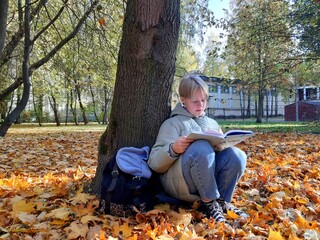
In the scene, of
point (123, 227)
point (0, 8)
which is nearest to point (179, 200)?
point (123, 227)

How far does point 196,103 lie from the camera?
2650mm

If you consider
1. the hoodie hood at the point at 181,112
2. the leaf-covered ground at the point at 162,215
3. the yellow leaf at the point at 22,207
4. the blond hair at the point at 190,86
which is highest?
the blond hair at the point at 190,86

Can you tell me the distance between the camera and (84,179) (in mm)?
3492

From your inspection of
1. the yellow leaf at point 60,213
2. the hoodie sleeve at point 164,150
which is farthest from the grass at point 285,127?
the yellow leaf at point 60,213

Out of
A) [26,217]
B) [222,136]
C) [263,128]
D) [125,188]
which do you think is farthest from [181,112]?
[263,128]

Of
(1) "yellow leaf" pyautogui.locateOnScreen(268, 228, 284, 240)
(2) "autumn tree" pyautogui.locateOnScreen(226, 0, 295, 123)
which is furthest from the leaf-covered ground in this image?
(2) "autumn tree" pyautogui.locateOnScreen(226, 0, 295, 123)

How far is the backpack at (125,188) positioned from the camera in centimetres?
239

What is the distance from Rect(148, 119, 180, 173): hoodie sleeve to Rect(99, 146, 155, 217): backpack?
3.2 inches

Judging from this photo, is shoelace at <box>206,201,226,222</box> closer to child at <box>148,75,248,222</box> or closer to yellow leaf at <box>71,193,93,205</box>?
child at <box>148,75,248,222</box>

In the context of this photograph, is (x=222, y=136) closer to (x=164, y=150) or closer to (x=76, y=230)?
(x=164, y=150)

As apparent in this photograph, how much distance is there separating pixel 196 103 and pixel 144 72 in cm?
51

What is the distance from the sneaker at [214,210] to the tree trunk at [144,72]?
74 cm

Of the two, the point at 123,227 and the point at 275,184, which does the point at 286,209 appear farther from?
the point at 123,227

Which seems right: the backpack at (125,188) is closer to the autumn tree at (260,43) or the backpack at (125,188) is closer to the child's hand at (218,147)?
the child's hand at (218,147)
